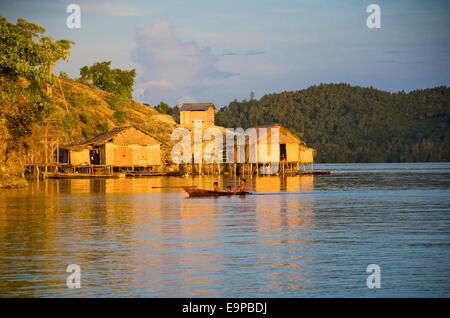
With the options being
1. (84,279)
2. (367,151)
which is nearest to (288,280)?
(84,279)

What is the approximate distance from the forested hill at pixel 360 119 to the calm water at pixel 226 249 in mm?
125219

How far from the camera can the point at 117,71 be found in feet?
329

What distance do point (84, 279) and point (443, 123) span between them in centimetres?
15717

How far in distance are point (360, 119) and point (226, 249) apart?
155 m

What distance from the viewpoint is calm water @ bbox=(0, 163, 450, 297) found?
12.1m

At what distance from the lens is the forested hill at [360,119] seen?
500ft

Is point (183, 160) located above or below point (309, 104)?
below

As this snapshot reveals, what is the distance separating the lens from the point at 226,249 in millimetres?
16438

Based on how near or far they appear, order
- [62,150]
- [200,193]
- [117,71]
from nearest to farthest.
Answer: [200,193], [62,150], [117,71]

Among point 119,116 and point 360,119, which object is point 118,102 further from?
point 360,119

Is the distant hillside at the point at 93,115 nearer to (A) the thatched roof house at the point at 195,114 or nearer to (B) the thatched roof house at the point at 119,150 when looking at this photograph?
(A) the thatched roof house at the point at 195,114
